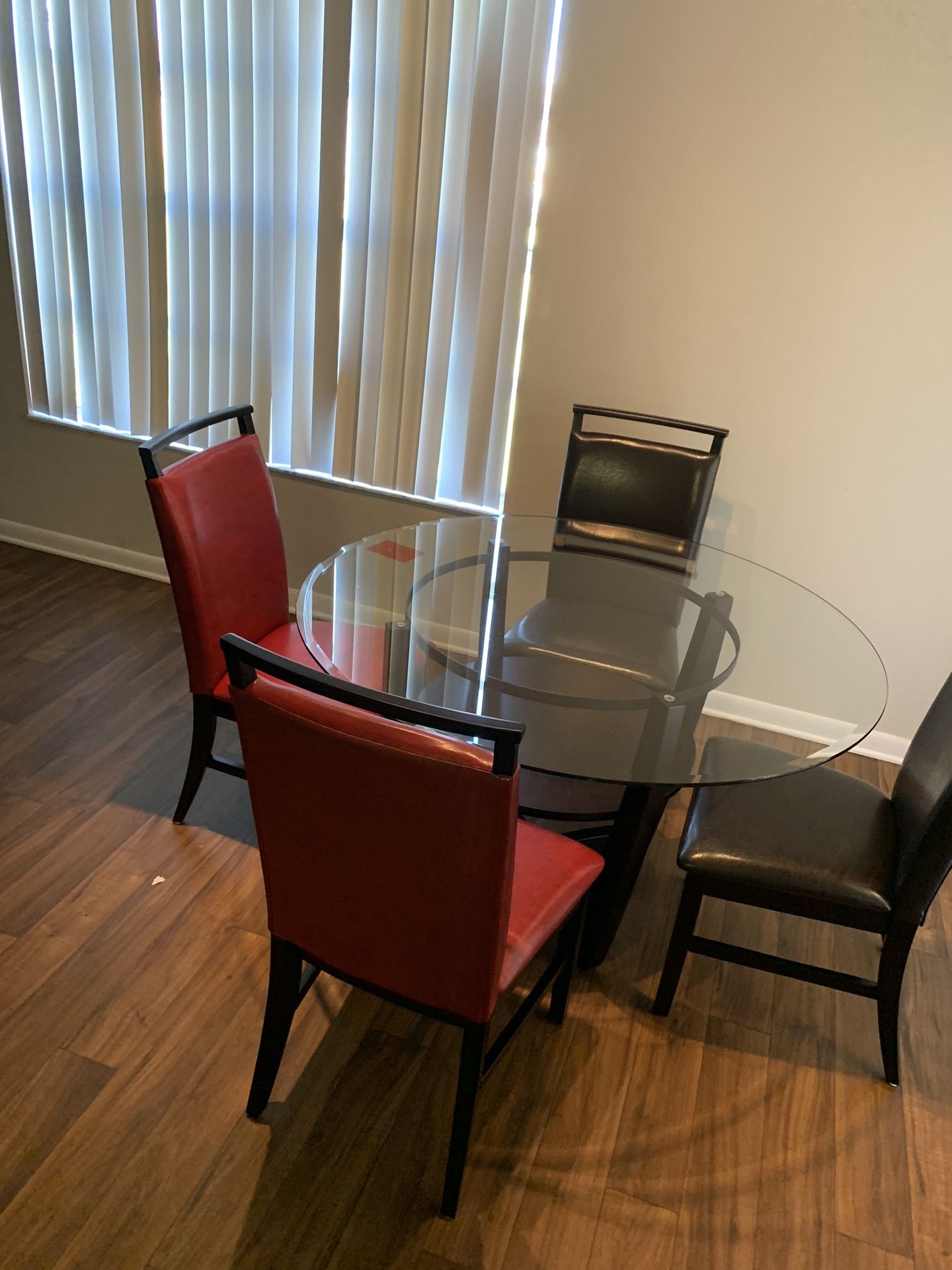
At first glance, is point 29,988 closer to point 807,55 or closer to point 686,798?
point 686,798

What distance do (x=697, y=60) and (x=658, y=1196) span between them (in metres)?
2.63

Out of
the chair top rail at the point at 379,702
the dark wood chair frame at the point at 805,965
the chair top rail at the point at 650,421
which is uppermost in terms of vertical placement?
the chair top rail at the point at 650,421

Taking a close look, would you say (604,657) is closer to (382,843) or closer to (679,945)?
(679,945)

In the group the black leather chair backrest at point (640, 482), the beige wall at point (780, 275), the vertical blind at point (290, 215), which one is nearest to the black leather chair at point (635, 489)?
the black leather chair backrest at point (640, 482)

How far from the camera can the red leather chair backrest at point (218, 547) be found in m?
1.95

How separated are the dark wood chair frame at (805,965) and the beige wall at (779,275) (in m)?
1.36

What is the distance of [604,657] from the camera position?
1.95 metres

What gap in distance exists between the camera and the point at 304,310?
298cm

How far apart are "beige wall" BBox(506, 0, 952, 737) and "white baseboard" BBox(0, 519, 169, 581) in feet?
5.01

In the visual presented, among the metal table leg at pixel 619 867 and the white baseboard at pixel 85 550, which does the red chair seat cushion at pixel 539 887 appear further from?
the white baseboard at pixel 85 550

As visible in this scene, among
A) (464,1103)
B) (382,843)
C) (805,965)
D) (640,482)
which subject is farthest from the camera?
(640,482)

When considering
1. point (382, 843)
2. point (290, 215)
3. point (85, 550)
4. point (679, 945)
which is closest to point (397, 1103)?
point (679, 945)

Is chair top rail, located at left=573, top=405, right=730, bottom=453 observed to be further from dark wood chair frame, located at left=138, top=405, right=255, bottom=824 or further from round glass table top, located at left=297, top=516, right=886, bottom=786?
dark wood chair frame, located at left=138, top=405, right=255, bottom=824

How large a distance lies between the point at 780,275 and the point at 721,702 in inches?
54.9
